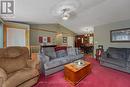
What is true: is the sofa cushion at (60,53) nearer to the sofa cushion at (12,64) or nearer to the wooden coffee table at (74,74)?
the wooden coffee table at (74,74)

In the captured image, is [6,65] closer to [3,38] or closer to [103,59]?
[3,38]

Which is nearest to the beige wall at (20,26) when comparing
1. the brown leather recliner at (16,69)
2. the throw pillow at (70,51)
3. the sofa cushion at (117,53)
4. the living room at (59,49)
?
the living room at (59,49)

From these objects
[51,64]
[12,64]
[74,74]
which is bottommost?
[74,74]

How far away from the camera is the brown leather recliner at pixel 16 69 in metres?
2.03

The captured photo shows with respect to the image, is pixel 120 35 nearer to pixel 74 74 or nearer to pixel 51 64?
pixel 74 74

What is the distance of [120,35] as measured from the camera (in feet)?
17.1

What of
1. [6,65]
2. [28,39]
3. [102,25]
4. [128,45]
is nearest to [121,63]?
[128,45]

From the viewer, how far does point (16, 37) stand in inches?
233

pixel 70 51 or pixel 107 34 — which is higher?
pixel 107 34

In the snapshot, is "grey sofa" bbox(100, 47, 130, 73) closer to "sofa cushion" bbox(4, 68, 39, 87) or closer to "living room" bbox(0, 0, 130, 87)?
"living room" bbox(0, 0, 130, 87)

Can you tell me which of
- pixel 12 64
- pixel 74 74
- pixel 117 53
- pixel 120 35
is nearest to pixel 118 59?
pixel 117 53

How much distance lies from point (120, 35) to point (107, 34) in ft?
2.68

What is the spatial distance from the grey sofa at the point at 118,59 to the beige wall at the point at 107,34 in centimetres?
77

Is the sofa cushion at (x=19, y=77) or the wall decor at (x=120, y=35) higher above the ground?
the wall decor at (x=120, y=35)
